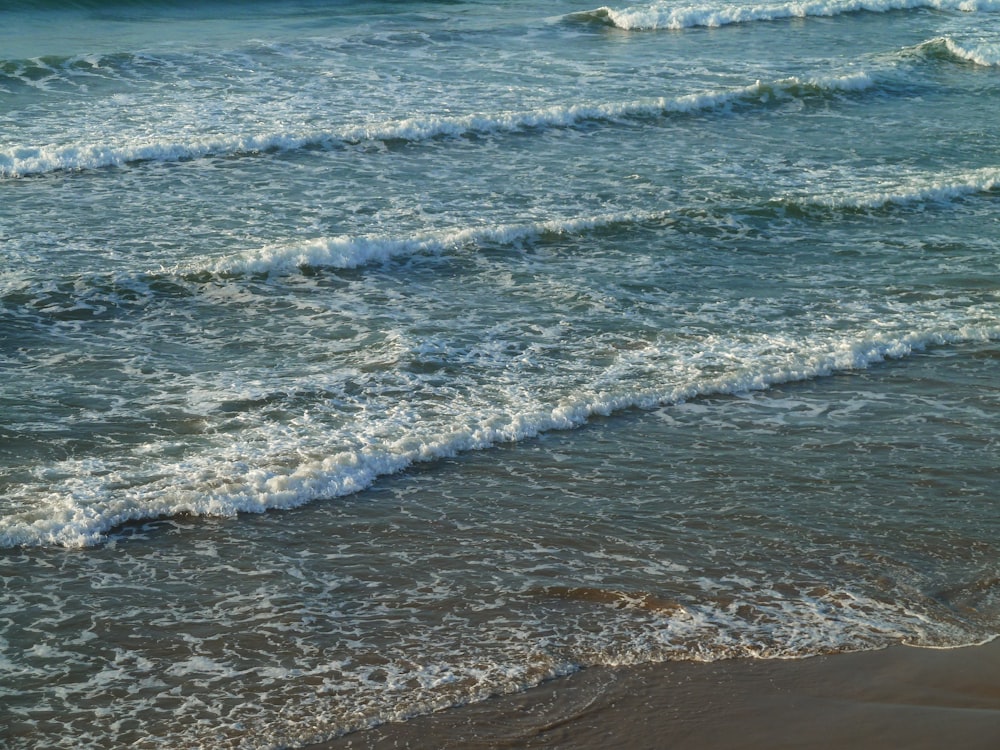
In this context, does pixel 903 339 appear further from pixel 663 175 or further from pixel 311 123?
pixel 311 123

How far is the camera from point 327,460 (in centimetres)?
740

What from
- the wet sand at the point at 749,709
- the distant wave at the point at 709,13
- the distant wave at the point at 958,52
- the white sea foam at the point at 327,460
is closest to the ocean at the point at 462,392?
the white sea foam at the point at 327,460

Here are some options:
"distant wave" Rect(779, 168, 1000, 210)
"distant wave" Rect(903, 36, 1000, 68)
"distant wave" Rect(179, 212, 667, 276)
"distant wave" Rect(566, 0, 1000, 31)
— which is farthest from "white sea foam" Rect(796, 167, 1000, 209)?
"distant wave" Rect(566, 0, 1000, 31)

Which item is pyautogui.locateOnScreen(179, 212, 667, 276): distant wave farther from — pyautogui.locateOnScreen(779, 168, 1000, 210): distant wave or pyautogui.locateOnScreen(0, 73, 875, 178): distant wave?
pyautogui.locateOnScreen(0, 73, 875, 178): distant wave

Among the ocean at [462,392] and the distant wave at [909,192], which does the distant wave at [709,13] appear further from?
the distant wave at [909,192]

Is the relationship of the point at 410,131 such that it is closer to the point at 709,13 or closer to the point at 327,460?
the point at 327,460

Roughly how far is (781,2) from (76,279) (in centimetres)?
2079

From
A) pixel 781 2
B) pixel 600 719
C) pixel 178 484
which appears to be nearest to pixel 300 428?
pixel 178 484

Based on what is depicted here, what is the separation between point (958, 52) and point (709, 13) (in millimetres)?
5529

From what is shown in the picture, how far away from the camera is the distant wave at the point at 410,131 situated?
14.4 m

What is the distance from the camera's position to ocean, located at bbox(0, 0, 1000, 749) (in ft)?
18.8

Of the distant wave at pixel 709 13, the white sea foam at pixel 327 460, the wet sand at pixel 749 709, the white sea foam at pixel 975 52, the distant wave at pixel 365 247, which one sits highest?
the distant wave at pixel 709 13

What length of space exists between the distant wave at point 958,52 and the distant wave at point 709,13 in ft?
13.6

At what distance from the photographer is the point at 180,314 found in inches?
405
